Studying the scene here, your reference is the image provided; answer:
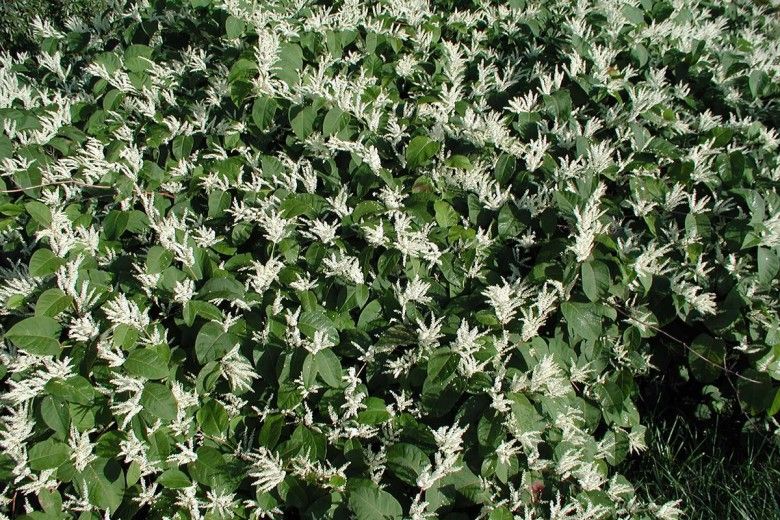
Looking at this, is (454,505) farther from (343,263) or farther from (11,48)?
(11,48)

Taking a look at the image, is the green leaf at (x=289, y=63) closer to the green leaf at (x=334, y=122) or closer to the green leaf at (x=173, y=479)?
the green leaf at (x=334, y=122)

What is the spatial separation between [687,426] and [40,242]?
2630 millimetres

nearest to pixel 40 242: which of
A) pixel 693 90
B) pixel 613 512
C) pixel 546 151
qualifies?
pixel 546 151

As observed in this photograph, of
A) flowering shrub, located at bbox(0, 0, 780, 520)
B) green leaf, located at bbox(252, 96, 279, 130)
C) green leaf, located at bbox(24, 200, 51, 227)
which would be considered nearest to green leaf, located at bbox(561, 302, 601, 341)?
flowering shrub, located at bbox(0, 0, 780, 520)

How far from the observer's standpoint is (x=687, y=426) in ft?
8.59

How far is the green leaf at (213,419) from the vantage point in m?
1.92

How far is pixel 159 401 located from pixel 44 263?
2.15ft

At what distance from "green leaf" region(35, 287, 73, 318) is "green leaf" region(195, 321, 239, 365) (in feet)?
1.38

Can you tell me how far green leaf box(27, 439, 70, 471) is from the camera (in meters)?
1.76

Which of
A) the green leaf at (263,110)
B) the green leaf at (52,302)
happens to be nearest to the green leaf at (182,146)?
the green leaf at (263,110)

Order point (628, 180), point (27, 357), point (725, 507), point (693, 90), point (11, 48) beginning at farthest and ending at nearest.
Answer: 1. point (11, 48)
2. point (693, 90)
3. point (628, 180)
4. point (725, 507)
5. point (27, 357)

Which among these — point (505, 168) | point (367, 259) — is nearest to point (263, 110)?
point (367, 259)

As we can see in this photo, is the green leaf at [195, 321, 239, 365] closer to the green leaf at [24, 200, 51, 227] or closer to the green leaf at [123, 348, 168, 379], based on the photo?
the green leaf at [123, 348, 168, 379]

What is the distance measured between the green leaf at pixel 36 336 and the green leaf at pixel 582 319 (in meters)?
1.57
